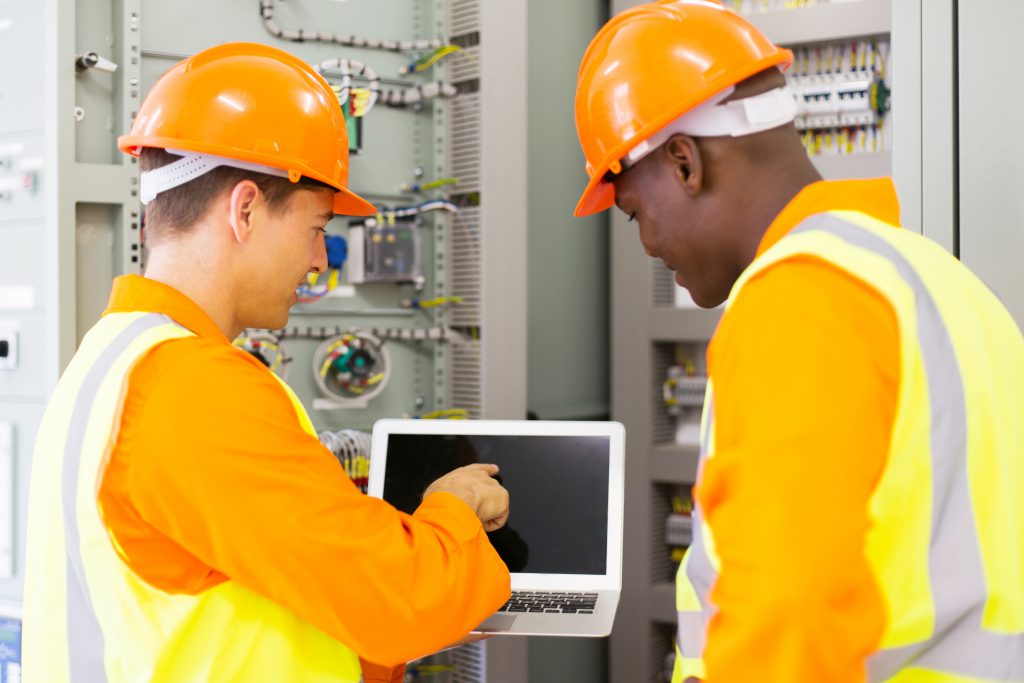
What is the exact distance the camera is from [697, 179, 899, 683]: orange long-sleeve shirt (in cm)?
92

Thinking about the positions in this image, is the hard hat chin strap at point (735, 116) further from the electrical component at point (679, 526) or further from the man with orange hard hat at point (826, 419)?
the electrical component at point (679, 526)

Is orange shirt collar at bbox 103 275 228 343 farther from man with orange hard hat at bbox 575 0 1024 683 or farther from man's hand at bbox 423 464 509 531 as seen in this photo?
man with orange hard hat at bbox 575 0 1024 683

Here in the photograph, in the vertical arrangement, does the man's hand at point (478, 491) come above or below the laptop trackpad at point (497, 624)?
above

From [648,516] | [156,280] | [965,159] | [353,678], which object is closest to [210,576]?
[353,678]

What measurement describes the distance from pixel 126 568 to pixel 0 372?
1396mm

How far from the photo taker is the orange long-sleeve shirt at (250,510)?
1368mm

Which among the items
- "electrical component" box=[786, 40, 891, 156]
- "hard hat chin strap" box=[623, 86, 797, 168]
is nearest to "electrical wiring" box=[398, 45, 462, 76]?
"electrical component" box=[786, 40, 891, 156]

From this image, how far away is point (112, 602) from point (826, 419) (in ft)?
3.36

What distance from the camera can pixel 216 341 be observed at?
5.08 ft

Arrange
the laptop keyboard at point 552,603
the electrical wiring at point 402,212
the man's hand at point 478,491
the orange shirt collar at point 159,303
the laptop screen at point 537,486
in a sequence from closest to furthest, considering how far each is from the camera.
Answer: the orange shirt collar at point 159,303 < the man's hand at point 478,491 < the laptop keyboard at point 552,603 < the laptop screen at point 537,486 < the electrical wiring at point 402,212

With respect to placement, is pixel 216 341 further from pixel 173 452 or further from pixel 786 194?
pixel 786 194

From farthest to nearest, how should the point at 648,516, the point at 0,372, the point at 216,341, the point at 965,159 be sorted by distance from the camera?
the point at 648,516, the point at 0,372, the point at 965,159, the point at 216,341

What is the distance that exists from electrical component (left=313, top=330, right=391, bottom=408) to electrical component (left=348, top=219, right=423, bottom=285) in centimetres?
18

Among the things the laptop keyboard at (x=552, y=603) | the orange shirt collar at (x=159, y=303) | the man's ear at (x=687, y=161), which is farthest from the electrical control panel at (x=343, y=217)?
the man's ear at (x=687, y=161)
